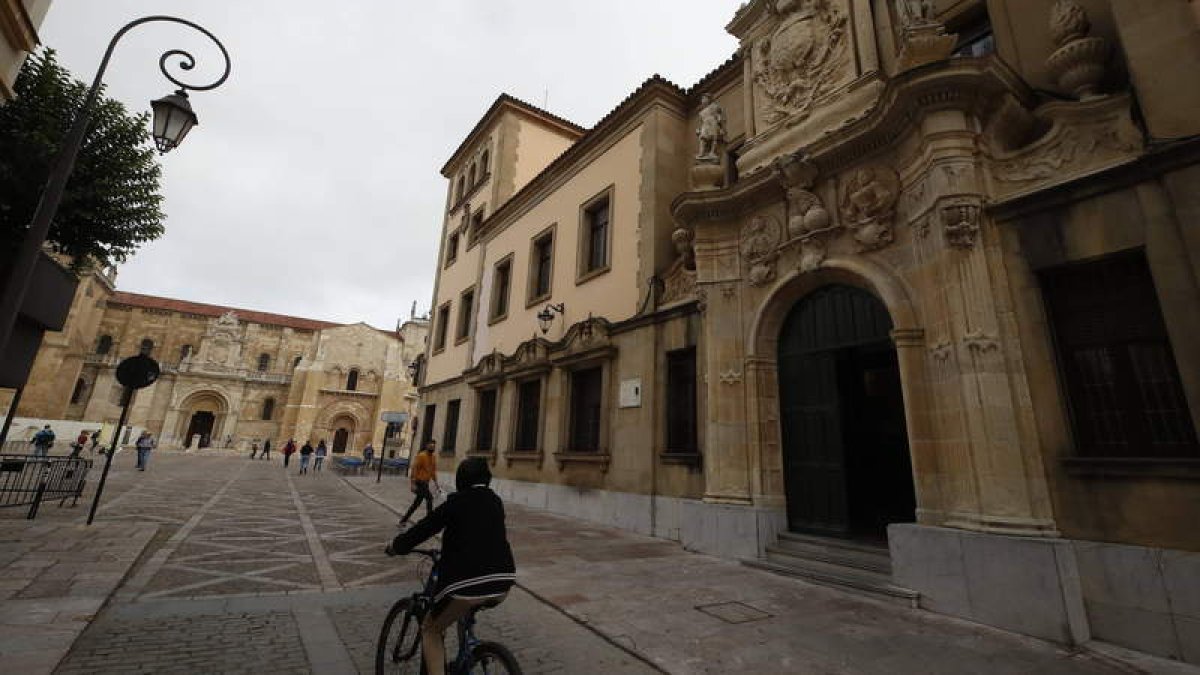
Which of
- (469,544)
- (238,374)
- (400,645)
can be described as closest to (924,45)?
(469,544)

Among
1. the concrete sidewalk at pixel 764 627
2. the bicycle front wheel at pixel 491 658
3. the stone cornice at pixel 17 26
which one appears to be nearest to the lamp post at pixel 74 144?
the stone cornice at pixel 17 26

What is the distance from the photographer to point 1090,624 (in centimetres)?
464

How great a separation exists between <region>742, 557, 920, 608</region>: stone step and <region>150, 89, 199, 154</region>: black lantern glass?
9036 mm

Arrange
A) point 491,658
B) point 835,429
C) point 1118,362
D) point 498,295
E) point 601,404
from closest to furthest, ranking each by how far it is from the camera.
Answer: point 491,658 < point 1118,362 < point 835,429 < point 601,404 < point 498,295

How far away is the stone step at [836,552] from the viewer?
6.21 metres

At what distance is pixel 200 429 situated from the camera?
4778 cm

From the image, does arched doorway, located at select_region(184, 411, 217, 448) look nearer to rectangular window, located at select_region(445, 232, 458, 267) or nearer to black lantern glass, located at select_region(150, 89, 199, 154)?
rectangular window, located at select_region(445, 232, 458, 267)

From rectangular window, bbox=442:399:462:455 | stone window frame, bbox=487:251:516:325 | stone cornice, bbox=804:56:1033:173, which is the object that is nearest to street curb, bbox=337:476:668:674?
stone cornice, bbox=804:56:1033:173

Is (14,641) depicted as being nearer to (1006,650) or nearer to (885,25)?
(1006,650)

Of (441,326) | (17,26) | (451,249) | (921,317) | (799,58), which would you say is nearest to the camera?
(17,26)

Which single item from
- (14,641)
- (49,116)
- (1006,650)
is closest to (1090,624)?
(1006,650)

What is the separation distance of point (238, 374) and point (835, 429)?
5757 cm

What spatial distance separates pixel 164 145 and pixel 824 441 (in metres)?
9.37

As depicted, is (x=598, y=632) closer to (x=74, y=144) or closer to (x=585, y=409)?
(x=74, y=144)
